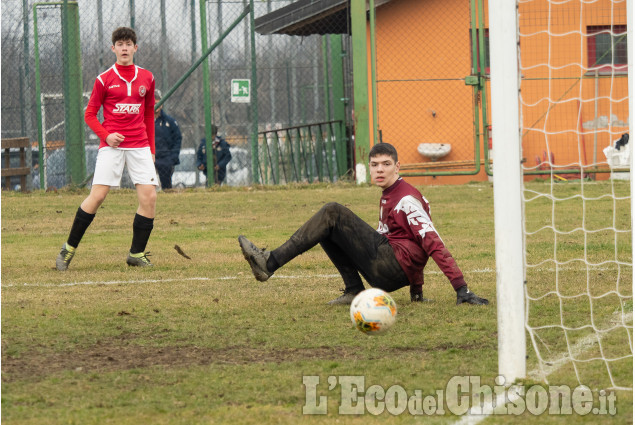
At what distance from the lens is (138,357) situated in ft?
16.5

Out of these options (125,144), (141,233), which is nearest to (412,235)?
(141,233)

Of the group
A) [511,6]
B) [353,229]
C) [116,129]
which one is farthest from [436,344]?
[116,129]

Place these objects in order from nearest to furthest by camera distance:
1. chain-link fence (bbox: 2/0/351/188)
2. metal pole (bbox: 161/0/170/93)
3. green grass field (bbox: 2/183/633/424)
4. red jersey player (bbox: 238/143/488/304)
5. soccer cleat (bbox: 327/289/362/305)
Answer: green grass field (bbox: 2/183/633/424), red jersey player (bbox: 238/143/488/304), soccer cleat (bbox: 327/289/362/305), chain-link fence (bbox: 2/0/351/188), metal pole (bbox: 161/0/170/93)

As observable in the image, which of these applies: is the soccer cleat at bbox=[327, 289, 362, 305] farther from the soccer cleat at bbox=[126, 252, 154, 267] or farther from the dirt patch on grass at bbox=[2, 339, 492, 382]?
the soccer cleat at bbox=[126, 252, 154, 267]

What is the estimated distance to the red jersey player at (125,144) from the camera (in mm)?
8641

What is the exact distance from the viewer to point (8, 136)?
58.4ft

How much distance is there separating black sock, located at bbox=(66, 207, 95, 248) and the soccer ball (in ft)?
12.7

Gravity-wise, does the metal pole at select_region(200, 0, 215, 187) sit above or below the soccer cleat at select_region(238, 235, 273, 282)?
above

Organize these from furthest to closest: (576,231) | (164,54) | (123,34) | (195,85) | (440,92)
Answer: (440,92) < (195,85) < (164,54) < (576,231) < (123,34)

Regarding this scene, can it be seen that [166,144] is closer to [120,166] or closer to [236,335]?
[120,166]

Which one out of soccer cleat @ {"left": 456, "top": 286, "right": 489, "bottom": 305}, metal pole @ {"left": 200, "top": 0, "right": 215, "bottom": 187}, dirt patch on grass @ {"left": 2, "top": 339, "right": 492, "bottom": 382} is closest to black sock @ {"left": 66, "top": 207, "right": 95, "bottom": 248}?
dirt patch on grass @ {"left": 2, "top": 339, "right": 492, "bottom": 382}

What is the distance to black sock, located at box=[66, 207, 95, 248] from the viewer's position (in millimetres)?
8508

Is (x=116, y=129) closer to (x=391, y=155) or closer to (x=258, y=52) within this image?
(x=391, y=155)

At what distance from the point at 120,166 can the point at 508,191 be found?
5.16 metres
